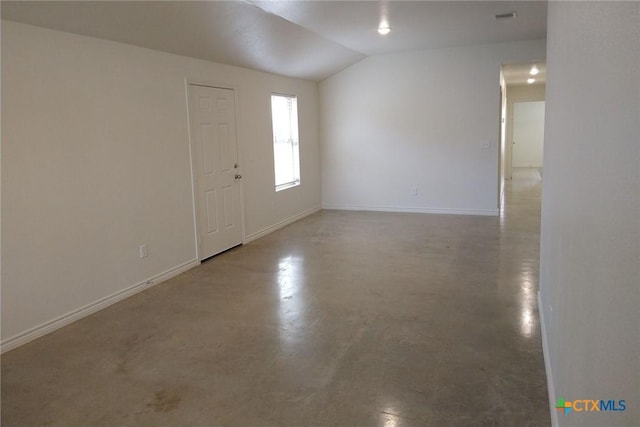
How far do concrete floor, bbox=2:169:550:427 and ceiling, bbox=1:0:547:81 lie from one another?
7.55ft

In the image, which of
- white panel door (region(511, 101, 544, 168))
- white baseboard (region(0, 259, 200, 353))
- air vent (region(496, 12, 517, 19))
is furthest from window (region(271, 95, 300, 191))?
white panel door (region(511, 101, 544, 168))

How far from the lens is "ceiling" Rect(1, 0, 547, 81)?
3.55m

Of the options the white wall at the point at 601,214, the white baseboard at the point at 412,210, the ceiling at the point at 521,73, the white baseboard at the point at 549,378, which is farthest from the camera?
the ceiling at the point at 521,73

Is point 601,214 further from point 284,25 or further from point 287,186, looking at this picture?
point 287,186

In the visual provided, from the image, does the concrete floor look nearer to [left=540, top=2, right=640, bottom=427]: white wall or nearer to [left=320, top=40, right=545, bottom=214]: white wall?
[left=540, top=2, right=640, bottom=427]: white wall

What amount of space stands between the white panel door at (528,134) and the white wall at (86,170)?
12418 mm

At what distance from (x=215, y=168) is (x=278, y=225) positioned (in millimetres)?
1810

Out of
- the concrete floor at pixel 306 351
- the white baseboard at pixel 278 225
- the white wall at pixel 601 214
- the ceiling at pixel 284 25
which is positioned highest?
the ceiling at pixel 284 25

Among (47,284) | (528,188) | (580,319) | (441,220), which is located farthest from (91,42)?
(528,188)

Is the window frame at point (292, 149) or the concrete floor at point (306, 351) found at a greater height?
the window frame at point (292, 149)

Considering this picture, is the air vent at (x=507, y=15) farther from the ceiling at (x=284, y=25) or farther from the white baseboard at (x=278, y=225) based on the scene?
the white baseboard at (x=278, y=225)

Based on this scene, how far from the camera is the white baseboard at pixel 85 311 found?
129 inches

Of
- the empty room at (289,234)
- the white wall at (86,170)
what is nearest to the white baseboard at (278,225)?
the empty room at (289,234)

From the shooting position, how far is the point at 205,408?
249cm
